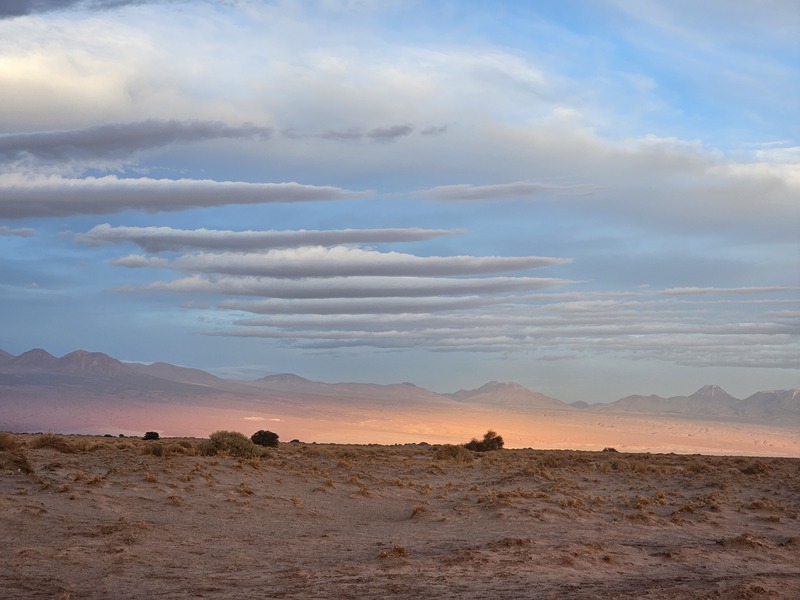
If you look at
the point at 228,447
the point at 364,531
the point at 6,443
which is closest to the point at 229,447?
the point at 228,447

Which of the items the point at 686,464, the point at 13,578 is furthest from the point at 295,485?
the point at 686,464

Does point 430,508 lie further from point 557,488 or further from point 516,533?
point 557,488

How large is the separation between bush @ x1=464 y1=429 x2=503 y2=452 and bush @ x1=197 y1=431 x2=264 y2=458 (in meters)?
33.7

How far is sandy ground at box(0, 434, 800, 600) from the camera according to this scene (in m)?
17.5

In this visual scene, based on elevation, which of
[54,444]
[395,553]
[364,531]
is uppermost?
[54,444]

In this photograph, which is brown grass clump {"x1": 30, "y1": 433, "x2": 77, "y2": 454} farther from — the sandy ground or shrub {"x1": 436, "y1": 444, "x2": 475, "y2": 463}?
shrub {"x1": 436, "y1": 444, "x2": 475, "y2": 463}

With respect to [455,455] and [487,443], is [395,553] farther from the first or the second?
[487,443]

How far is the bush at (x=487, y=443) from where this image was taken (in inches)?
2899

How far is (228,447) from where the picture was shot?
4159 cm

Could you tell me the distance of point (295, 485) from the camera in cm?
3438

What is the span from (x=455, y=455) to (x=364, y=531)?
32.5 m

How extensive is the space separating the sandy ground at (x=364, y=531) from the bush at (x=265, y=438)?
1815cm

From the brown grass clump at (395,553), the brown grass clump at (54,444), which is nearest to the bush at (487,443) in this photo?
the brown grass clump at (54,444)

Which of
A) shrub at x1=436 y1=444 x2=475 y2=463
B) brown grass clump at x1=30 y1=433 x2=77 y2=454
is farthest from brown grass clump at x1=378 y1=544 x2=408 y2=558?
shrub at x1=436 y1=444 x2=475 y2=463
